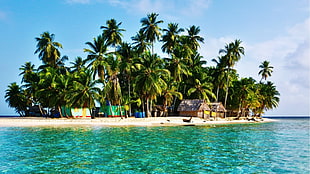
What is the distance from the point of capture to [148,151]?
40.8 feet

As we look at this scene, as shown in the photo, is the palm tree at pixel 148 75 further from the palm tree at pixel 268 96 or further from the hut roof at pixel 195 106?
the palm tree at pixel 268 96

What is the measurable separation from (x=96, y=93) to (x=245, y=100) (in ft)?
117

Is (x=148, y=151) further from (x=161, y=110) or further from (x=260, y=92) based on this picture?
(x=260, y=92)

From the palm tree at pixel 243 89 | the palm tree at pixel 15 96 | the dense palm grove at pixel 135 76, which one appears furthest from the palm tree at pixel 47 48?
the palm tree at pixel 243 89

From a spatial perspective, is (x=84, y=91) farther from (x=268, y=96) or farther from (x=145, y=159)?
(x=268, y=96)

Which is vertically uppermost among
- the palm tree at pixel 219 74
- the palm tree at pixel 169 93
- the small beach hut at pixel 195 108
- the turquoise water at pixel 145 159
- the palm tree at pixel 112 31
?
the palm tree at pixel 112 31

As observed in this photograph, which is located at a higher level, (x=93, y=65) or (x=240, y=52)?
(x=240, y=52)

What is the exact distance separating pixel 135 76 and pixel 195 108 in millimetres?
12582

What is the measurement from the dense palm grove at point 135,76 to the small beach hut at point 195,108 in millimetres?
2090

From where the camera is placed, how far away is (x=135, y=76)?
129 feet

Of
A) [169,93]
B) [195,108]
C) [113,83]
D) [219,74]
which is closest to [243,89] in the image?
[219,74]

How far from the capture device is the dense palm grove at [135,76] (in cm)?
3538

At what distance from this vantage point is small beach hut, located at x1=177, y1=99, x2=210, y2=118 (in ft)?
145

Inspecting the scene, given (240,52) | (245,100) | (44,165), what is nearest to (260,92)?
(245,100)
